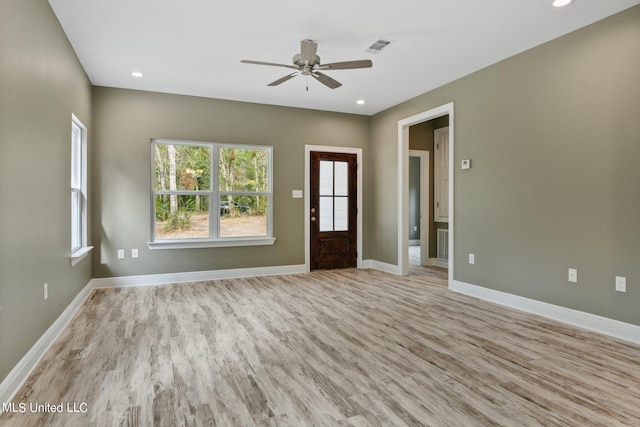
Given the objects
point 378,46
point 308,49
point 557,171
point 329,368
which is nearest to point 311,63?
point 308,49

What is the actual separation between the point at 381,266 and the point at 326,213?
4.43 ft

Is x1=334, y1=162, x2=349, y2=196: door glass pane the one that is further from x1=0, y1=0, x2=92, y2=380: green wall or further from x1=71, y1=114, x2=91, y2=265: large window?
x1=0, y1=0, x2=92, y2=380: green wall

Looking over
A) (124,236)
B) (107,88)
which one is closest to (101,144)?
(107,88)

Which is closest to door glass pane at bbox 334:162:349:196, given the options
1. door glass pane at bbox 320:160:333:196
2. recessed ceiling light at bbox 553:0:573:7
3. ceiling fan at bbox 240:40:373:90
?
door glass pane at bbox 320:160:333:196

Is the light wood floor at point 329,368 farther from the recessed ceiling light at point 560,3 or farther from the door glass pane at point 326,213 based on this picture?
the recessed ceiling light at point 560,3

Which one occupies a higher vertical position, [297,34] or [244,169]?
[297,34]

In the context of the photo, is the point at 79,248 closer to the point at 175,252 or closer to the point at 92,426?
the point at 175,252

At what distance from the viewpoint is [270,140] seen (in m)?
5.90

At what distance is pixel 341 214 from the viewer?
255 inches

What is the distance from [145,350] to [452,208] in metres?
3.87

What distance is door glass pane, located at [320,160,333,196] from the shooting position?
630cm

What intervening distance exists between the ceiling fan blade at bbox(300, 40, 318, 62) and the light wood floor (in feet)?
8.38

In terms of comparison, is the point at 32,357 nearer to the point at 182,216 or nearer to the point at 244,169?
the point at 182,216

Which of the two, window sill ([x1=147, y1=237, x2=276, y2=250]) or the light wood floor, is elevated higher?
window sill ([x1=147, y1=237, x2=276, y2=250])
